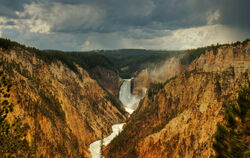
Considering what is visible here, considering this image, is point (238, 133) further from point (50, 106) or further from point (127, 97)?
point (127, 97)

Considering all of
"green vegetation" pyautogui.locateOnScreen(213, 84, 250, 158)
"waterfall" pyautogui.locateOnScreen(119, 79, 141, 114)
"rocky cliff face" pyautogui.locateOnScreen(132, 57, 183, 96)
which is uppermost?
"rocky cliff face" pyautogui.locateOnScreen(132, 57, 183, 96)

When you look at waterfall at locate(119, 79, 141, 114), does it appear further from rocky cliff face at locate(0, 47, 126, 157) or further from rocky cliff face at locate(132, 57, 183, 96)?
rocky cliff face at locate(0, 47, 126, 157)

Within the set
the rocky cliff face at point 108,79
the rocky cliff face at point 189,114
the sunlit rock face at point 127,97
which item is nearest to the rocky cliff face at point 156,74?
the sunlit rock face at point 127,97

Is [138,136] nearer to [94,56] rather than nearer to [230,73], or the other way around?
[230,73]

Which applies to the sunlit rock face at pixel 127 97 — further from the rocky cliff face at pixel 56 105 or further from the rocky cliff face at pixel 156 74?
the rocky cliff face at pixel 56 105

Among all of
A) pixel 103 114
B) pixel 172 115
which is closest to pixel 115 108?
pixel 103 114

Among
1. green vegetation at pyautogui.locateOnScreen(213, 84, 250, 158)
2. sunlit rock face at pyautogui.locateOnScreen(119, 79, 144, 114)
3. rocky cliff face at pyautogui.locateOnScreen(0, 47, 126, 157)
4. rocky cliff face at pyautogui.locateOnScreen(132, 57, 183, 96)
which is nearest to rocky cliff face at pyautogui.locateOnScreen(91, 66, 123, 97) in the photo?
sunlit rock face at pyautogui.locateOnScreen(119, 79, 144, 114)

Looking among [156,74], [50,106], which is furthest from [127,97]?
[50,106]
